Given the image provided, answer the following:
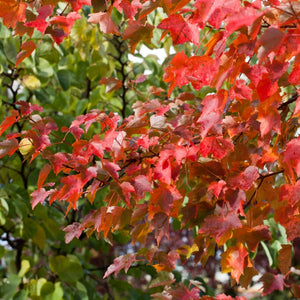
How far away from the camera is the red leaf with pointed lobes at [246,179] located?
1.03 meters

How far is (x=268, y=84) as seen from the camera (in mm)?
930

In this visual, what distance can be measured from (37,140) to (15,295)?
3.56ft

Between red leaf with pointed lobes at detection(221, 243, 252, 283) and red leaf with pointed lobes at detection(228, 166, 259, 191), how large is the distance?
16 cm

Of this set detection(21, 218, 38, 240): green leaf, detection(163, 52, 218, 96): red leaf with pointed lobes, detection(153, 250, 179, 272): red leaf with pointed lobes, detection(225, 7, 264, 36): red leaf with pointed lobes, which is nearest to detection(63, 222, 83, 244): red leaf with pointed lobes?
detection(153, 250, 179, 272): red leaf with pointed lobes

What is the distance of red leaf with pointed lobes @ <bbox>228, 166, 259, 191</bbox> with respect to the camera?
1034mm

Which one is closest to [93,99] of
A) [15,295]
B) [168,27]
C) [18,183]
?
[18,183]

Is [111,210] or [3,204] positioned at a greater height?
[111,210]

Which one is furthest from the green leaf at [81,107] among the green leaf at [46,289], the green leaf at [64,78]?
the green leaf at [46,289]

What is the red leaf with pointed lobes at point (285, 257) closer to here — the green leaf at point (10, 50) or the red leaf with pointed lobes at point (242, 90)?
the red leaf with pointed lobes at point (242, 90)

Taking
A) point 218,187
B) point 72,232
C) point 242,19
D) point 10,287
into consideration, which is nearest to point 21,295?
point 10,287

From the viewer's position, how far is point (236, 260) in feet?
3.64

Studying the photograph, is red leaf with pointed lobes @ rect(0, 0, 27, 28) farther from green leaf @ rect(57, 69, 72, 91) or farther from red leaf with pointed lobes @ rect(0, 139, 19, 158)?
green leaf @ rect(57, 69, 72, 91)

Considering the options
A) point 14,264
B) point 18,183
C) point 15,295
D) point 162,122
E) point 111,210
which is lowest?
point 14,264

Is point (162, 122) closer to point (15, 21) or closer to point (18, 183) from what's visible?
point (15, 21)
